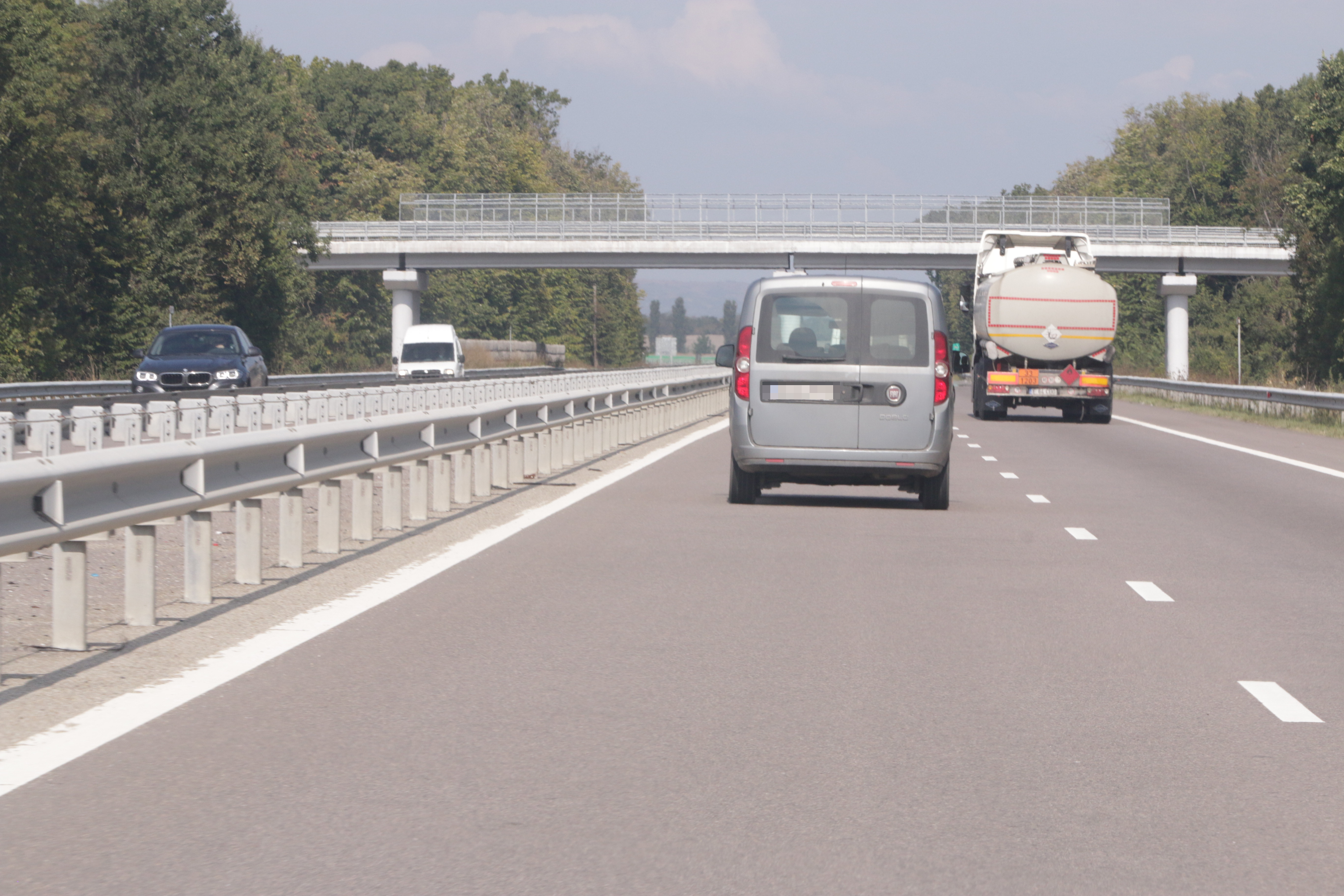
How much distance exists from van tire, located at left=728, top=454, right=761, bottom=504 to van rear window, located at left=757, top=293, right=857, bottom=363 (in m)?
1.12

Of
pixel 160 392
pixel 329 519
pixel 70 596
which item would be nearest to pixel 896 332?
pixel 329 519

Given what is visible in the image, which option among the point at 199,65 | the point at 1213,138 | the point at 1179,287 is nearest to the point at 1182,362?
the point at 1179,287

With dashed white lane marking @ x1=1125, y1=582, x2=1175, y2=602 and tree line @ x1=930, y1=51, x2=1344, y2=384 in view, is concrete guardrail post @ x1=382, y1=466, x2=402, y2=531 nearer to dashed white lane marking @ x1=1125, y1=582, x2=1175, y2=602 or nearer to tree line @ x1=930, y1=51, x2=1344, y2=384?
dashed white lane marking @ x1=1125, y1=582, x2=1175, y2=602

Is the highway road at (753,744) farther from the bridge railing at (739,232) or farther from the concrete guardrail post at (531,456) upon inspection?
the bridge railing at (739,232)

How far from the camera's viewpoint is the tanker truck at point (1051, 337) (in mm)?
36281

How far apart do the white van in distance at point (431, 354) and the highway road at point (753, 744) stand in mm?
46712

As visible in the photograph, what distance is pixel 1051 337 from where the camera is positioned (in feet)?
119

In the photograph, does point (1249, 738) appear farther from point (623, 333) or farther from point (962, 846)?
point (623, 333)

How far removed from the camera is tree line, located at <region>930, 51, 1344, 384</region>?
57.2 metres

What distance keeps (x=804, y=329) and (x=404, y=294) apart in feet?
247

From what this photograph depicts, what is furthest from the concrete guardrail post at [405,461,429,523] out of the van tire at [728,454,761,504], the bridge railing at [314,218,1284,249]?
the bridge railing at [314,218,1284,249]

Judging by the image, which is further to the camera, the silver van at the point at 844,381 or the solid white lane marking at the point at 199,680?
the silver van at the point at 844,381

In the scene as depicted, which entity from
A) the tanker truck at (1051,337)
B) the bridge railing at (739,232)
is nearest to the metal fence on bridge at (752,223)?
the bridge railing at (739,232)

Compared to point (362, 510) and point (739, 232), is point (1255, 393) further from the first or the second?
point (739, 232)
